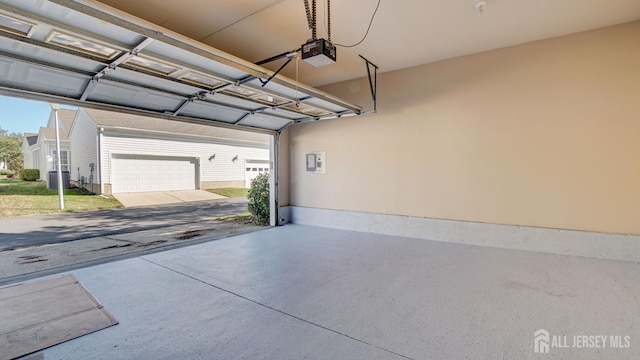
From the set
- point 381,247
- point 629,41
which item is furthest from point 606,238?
point 381,247

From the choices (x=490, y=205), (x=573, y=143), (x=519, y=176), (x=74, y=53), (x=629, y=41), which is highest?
(x=629, y=41)

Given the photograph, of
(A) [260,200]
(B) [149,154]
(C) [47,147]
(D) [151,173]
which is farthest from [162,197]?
(A) [260,200]

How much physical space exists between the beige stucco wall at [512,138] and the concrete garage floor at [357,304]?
2.91 ft

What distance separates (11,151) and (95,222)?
36.3 ft

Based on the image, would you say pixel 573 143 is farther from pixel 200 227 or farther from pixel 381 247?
pixel 200 227

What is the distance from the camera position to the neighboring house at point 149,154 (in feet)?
39.3

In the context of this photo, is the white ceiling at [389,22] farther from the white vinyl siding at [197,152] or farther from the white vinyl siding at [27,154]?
the white vinyl siding at [27,154]

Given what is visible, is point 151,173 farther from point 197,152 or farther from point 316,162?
point 316,162

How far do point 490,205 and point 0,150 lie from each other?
2011 centimetres

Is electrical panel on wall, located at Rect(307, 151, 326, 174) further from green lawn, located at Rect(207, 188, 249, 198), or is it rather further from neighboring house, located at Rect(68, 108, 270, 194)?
neighboring house, located at Rect(68, 108, 270, 194)

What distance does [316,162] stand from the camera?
701 centimetres

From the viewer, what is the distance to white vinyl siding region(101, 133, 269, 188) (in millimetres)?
11961

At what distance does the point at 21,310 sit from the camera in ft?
8.59

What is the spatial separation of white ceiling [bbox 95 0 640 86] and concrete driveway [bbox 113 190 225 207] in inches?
360
